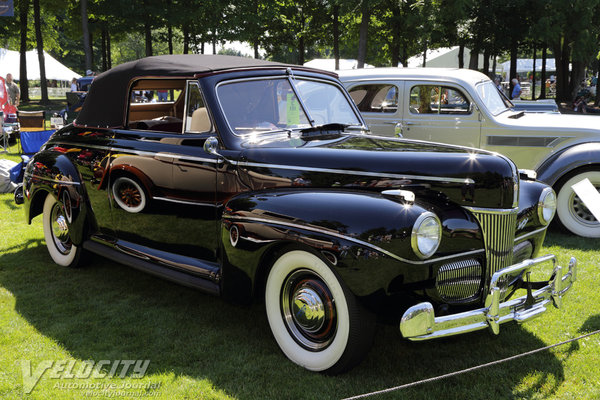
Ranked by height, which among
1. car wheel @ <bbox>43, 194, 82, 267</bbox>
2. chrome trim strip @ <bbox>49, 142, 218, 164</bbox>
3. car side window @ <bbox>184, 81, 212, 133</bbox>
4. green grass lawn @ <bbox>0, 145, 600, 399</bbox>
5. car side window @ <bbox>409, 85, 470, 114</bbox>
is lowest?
green grass lawn @ <bbox>0, 145, 600, 399</bbox>

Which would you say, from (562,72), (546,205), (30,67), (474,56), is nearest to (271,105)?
(546,205)

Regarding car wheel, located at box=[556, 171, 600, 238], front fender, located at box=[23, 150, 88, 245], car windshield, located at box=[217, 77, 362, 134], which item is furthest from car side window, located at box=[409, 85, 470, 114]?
front fender, located at box=[23, 150, 88, 245]

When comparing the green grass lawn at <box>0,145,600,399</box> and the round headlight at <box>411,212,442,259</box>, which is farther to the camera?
the green grass lawn at <box>0,145,600,399</box>

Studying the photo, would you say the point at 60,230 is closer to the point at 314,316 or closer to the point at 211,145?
the point at 211,145

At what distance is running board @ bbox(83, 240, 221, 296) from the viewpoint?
3.71 metres

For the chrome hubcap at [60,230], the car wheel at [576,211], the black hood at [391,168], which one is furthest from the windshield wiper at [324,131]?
the car wheel at [576,211]

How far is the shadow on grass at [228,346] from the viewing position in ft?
10.3

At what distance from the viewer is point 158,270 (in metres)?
4.07

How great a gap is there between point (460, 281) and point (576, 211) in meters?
4.28

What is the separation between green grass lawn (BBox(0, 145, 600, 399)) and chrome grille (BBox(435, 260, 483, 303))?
0.55 meters

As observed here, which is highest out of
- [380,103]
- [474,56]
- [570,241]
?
[474,56]

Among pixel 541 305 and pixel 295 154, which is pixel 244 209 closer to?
pixel 295 154

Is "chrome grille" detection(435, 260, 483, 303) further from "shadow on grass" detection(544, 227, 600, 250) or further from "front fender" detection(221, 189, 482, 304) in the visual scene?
"shadow on grass" detection(544, 227, 600, 250)

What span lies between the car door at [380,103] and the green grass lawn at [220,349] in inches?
140
